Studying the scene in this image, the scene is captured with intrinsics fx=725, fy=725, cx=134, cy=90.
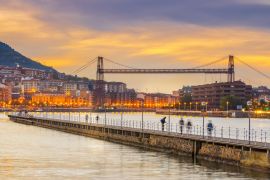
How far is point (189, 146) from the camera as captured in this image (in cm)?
4734

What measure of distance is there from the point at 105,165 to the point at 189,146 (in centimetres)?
719

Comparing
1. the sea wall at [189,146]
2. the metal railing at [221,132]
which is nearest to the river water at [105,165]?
the sea wall at [189,146]

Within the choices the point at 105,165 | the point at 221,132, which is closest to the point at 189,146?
the point at 221,132

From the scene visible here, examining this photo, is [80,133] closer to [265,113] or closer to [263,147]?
[263,147]

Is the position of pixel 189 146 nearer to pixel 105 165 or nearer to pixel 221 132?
pixel 221 132

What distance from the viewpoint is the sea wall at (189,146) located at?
125 feet

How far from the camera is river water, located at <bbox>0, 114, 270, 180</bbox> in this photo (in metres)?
36.6

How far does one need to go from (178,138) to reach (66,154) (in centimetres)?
802

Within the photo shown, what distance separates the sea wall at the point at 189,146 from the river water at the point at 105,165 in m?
0.66

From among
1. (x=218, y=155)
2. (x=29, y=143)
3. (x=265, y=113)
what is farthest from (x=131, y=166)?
(x=265, y=113)

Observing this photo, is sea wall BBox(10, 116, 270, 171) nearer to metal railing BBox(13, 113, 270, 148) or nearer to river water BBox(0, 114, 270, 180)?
river water BBox(0, 114, 270, 180)

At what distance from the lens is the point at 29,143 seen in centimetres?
6391

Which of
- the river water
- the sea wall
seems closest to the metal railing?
the sea wall

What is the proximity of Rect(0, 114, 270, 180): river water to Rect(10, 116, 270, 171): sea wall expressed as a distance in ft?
2.17
